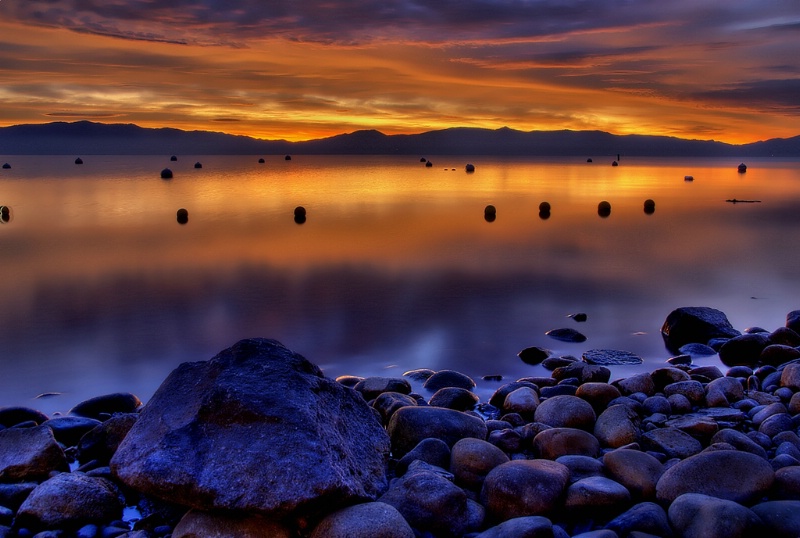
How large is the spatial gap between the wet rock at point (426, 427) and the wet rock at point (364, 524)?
1.59 meters

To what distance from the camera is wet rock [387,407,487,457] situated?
5930mm

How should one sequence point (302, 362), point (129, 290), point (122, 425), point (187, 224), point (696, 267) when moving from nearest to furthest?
point (302, 362) → point (122, 425) → point (129, 290) → point (696, 267) → point (187, 224)

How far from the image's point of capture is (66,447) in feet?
20.2

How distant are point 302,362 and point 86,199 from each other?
1346 inches

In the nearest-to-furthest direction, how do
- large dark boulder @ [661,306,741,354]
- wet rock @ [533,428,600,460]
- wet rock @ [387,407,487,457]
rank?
wet rock @ [533,428,600,460] < wet rock @ [387,407,487,457] < large dark boulder @ [661,306,741,354]

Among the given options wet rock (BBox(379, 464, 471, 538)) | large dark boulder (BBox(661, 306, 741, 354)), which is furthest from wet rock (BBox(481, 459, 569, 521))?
large dark boulder (BBox(661, 306, 741, 354))

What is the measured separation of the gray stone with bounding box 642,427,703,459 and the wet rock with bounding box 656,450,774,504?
0.85 m

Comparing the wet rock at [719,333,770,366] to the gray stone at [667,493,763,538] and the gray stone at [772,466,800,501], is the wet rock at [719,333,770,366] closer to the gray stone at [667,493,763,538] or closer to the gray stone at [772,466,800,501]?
the gray stone at [772,466,800,501]

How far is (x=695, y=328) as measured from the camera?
10.5m

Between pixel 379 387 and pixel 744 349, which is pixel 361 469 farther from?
pixel 744 349

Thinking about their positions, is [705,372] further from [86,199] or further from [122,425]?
[86,199]

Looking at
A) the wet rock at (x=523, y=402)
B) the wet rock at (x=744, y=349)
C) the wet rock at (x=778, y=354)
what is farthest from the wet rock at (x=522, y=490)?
the wet rock at (x=744, y=349)

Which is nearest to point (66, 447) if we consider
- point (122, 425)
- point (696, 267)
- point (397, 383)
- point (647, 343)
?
point (122, 425)

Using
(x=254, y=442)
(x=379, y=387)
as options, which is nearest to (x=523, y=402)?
(x=379, y=387)
